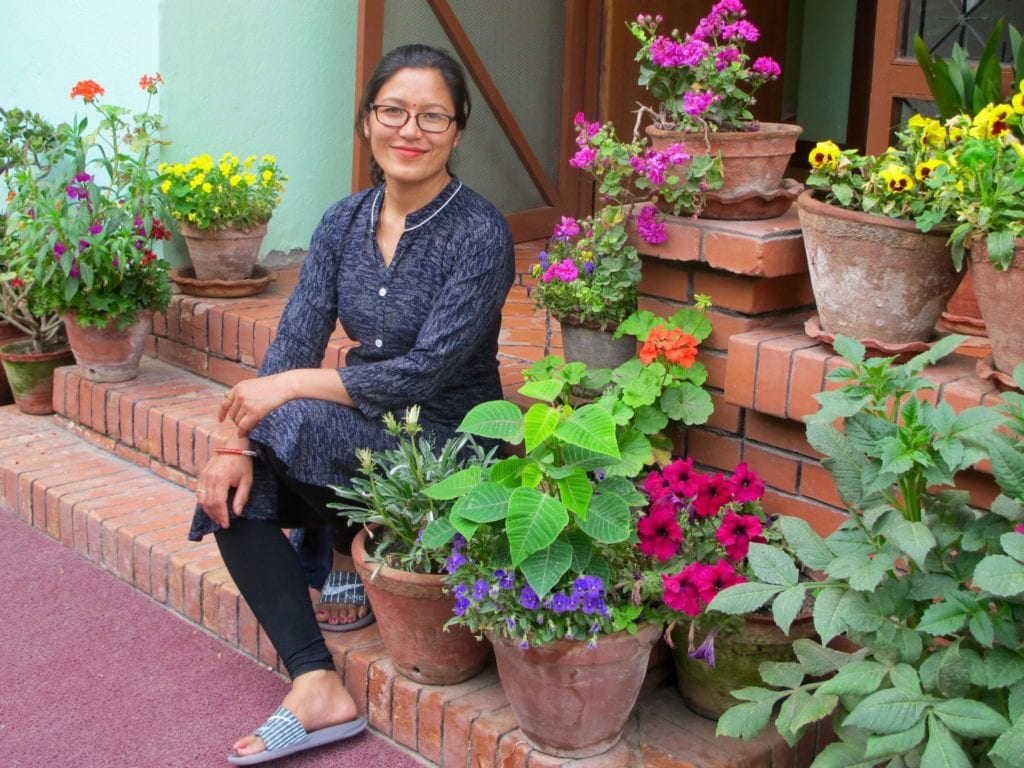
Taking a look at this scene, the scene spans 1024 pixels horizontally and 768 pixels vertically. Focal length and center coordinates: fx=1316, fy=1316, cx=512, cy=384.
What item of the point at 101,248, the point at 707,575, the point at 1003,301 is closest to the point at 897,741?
the point at 707,575

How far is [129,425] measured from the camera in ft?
13.0

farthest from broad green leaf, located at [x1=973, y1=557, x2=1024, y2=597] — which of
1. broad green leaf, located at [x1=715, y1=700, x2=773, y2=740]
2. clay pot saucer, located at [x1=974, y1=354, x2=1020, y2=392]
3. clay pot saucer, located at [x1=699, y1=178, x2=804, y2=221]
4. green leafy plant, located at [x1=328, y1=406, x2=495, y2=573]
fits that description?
clay pot saucer, located at [x1=699, y1=178, x2=804, y2=221]

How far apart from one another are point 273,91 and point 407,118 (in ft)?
6.18

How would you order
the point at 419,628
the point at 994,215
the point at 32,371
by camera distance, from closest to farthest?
the point at 994,215 → the point at 419,628 → the point at 32,371

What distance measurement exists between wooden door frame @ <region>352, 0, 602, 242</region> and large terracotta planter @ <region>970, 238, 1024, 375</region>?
2.96m

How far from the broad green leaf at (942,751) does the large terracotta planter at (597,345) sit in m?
1.23

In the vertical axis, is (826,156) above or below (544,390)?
above

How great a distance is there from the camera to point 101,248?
3869 millimetres

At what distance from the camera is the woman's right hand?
8.73ft

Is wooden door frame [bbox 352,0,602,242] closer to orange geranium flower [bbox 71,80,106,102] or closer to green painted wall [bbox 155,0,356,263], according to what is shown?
green painted wall [bbox 155,0,356,263]

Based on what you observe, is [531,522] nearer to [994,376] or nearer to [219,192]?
[994,376]

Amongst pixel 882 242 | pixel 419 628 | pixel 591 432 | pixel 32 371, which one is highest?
pixel 882 242

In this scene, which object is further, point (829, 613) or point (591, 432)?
point (591, 432)

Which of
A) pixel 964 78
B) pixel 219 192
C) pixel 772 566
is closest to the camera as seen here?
pixel 772 566
